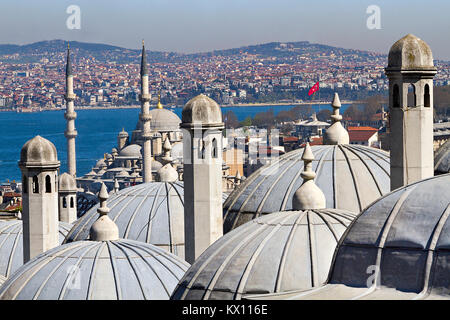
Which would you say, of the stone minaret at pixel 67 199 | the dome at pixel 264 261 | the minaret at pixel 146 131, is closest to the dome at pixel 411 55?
the dome at pixel 264 261

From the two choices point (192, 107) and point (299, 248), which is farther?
point (192, 107)

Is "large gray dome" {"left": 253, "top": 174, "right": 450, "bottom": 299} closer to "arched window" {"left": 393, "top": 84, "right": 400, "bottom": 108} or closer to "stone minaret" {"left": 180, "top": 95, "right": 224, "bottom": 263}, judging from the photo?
"arched window" {"left": 393, "top": 84, "right": 400, "bottom": 108}

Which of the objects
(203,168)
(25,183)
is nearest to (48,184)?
(25,183)

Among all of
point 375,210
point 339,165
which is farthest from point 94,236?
point 375,210

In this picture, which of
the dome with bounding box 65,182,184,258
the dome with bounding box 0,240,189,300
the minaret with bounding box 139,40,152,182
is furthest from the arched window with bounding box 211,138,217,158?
the minaret with bounding box 139,40,152,182

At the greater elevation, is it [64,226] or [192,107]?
[192,107]

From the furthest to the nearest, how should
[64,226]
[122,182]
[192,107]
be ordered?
[122,182], [64,226], [192,107]

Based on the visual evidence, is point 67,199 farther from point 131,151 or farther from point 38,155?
point 131,151
